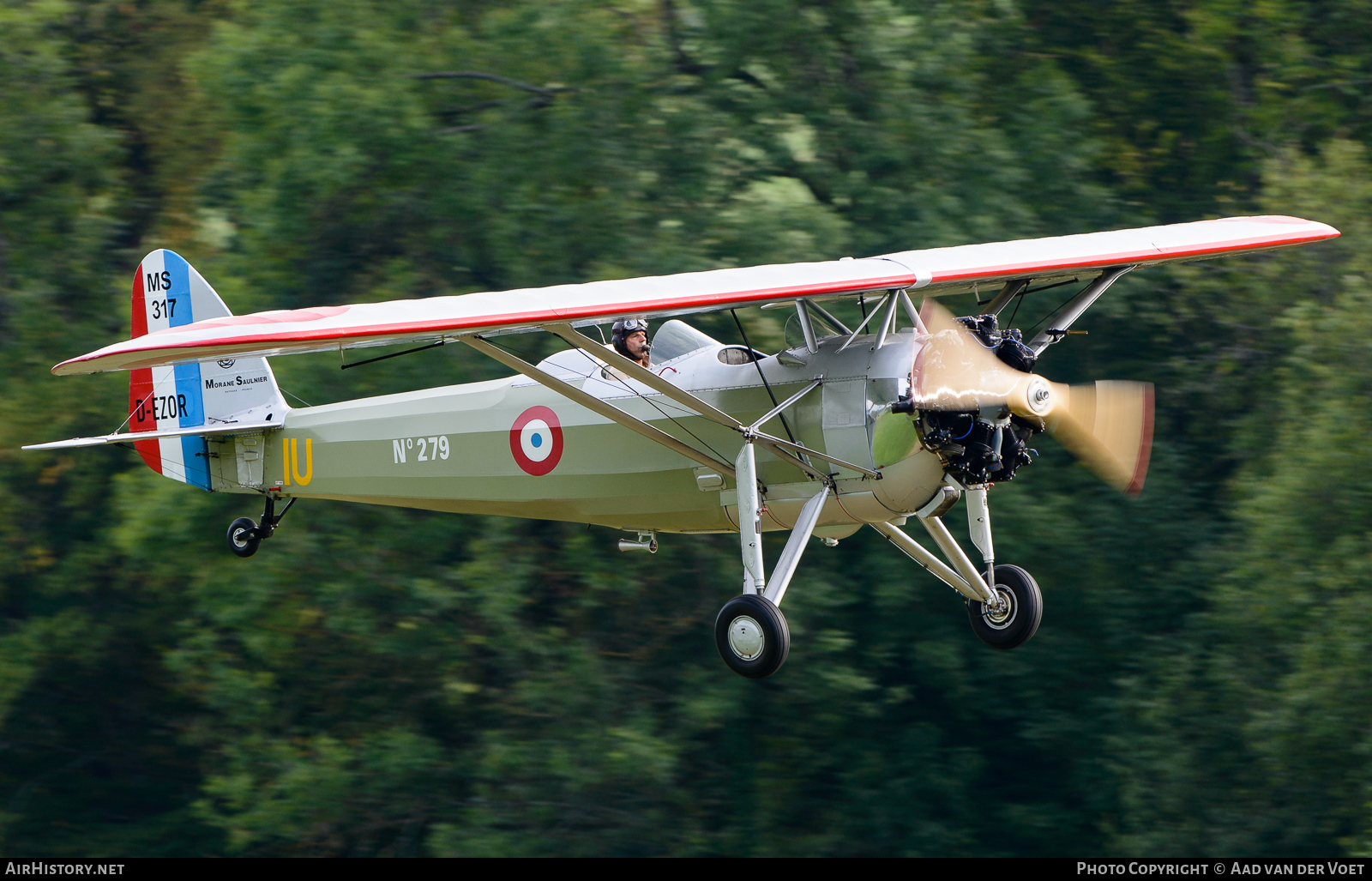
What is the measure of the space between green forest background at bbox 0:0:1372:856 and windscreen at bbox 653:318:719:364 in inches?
205

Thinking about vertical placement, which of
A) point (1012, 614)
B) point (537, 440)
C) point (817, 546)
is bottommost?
point (817, 546)

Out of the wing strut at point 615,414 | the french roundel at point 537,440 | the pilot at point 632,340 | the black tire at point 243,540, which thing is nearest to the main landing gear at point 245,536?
the black tire at point 243,540

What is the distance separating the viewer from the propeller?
8.09 meters

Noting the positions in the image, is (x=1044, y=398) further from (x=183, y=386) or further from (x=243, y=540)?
(x=183, y=386)

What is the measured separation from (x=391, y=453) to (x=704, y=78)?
341 inches

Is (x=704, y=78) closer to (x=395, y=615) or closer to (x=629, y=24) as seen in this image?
(x=629, y=24)

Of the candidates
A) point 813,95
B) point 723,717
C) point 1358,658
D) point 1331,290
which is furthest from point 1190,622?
point 813,95

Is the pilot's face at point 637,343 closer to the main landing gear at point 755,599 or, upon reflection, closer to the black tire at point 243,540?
the main landing gear at point 755,599

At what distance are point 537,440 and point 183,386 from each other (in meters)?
3.78

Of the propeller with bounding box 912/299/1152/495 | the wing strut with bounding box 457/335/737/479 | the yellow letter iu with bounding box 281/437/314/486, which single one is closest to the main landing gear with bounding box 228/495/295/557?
the yellow letter iu with bounding box 281/437/314/486

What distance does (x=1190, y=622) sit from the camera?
16766 millimetres

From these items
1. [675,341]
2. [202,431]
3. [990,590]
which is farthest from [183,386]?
[990,590]

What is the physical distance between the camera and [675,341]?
939cm

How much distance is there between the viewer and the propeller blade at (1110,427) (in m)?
8.40
